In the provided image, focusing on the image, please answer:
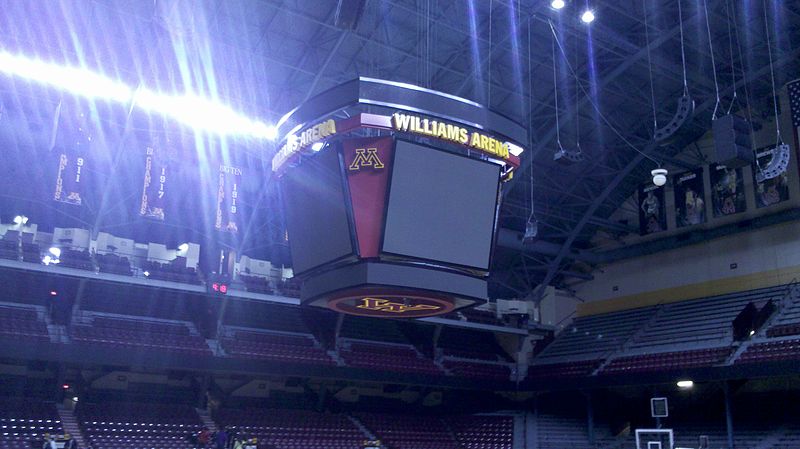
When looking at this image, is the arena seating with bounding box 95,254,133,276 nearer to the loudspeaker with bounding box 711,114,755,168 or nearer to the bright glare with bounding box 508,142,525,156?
the bright glare with bounding box 508,142,525,156

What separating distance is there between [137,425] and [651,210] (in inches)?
963

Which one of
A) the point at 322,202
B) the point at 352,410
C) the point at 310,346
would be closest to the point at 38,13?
the point at 322,202

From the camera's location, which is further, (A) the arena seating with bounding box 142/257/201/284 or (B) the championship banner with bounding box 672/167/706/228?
(B) the championship banner with bounding box 672/167/706/228

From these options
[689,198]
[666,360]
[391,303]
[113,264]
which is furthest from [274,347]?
[689,198]

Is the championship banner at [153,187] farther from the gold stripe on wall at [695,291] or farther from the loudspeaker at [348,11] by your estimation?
the gold stripe on wall at [695,291]

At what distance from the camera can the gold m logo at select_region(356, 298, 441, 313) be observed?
16.3m

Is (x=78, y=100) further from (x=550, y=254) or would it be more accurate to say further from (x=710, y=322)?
(x=710, y=322)

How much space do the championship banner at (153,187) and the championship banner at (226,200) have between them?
1.98 meters

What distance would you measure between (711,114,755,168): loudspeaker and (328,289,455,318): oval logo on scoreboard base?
29.3 feet

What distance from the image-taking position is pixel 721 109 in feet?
103

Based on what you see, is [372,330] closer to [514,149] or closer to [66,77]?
[66,77]

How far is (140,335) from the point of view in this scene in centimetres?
2791

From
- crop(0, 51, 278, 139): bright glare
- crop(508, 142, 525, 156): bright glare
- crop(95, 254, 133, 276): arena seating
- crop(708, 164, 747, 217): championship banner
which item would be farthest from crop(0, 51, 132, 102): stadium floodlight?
crop(708, 164, 747, 217): championship banner

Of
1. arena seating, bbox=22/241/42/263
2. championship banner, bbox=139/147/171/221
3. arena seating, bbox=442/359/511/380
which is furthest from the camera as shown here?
arena seating, bbox=442/359/511/380
